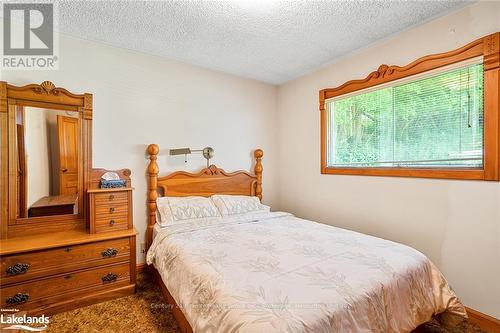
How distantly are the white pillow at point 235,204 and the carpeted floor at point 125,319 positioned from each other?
3.56ft

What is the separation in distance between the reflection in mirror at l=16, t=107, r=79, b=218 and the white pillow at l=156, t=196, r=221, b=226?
0.79 meters

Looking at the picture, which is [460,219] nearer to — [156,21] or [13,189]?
[156,21]

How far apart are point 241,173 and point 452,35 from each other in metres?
2.50

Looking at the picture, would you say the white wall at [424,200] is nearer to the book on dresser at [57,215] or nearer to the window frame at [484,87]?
the window frame at [484,87]

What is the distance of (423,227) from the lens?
2.12 m

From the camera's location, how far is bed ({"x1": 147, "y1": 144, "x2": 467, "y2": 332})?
42.6 inches

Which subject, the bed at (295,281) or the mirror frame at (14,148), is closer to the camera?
the bed at (295,281)

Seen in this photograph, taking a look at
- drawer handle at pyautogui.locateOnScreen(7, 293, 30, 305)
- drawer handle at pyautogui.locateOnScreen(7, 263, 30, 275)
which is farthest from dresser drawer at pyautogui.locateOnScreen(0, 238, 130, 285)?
drawer handle at pyautogui.locateOnScreen(7, 293, 30, 305)

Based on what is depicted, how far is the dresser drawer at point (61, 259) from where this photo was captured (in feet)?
5.70

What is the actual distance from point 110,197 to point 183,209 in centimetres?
69

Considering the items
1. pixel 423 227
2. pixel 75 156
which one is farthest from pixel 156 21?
pixel 423 227

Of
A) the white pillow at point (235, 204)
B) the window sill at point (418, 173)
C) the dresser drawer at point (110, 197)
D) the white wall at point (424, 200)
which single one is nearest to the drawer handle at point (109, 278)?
the dresser drawer at point (110, 197)
